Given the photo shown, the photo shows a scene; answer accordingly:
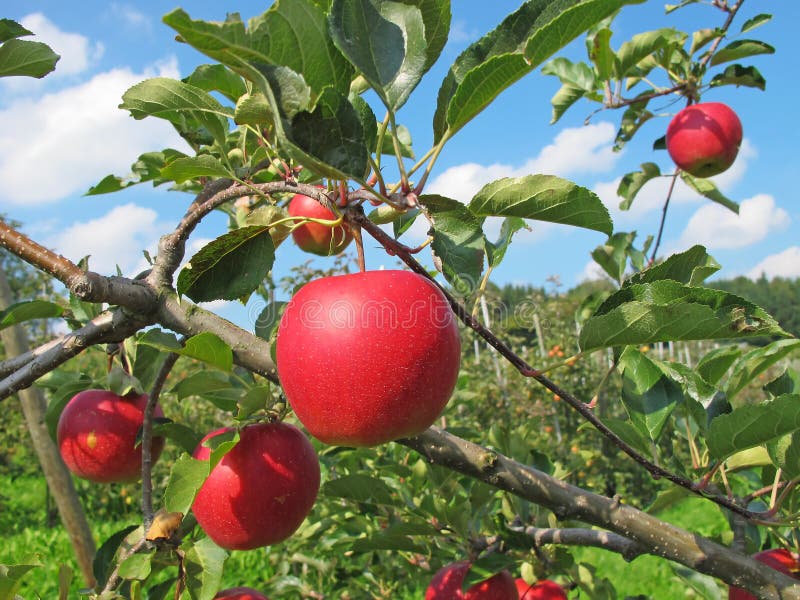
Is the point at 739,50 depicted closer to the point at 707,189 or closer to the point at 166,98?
the point at 707,189

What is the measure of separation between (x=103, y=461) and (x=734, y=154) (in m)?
2.42

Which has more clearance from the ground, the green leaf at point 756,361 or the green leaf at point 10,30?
the green leaf at point 10,30

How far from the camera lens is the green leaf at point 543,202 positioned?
2.05 ft

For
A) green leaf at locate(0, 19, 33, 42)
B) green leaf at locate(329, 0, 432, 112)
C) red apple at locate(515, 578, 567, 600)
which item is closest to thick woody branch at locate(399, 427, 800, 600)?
green leaf at locate(329, 0, 432, 112)

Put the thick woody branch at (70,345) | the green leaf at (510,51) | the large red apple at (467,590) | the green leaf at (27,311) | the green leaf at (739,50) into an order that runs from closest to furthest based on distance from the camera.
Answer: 1. the green leaf at (510,51)
2. the thick woody branch at (70,345)
3. the green leaf at (27,311)
4. the large red apple at (467,590)
5. the green leaf at (739,50)

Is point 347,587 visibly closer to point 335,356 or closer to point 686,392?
point 686,392

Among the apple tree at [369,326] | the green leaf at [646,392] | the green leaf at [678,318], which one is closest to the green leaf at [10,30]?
the apple tree at [369,326]

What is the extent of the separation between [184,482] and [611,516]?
1.94 feet

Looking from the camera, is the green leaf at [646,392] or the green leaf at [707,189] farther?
the green leaf at [707,189]

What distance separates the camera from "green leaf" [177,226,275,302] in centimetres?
73

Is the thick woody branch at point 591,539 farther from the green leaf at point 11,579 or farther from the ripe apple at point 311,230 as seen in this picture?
the ripe apple at point 311,230

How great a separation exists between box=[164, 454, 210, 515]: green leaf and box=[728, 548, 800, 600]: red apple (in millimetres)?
919

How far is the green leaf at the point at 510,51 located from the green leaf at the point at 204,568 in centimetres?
74

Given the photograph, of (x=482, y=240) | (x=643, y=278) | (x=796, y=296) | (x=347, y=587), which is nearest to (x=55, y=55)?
(x=482, y=240)
